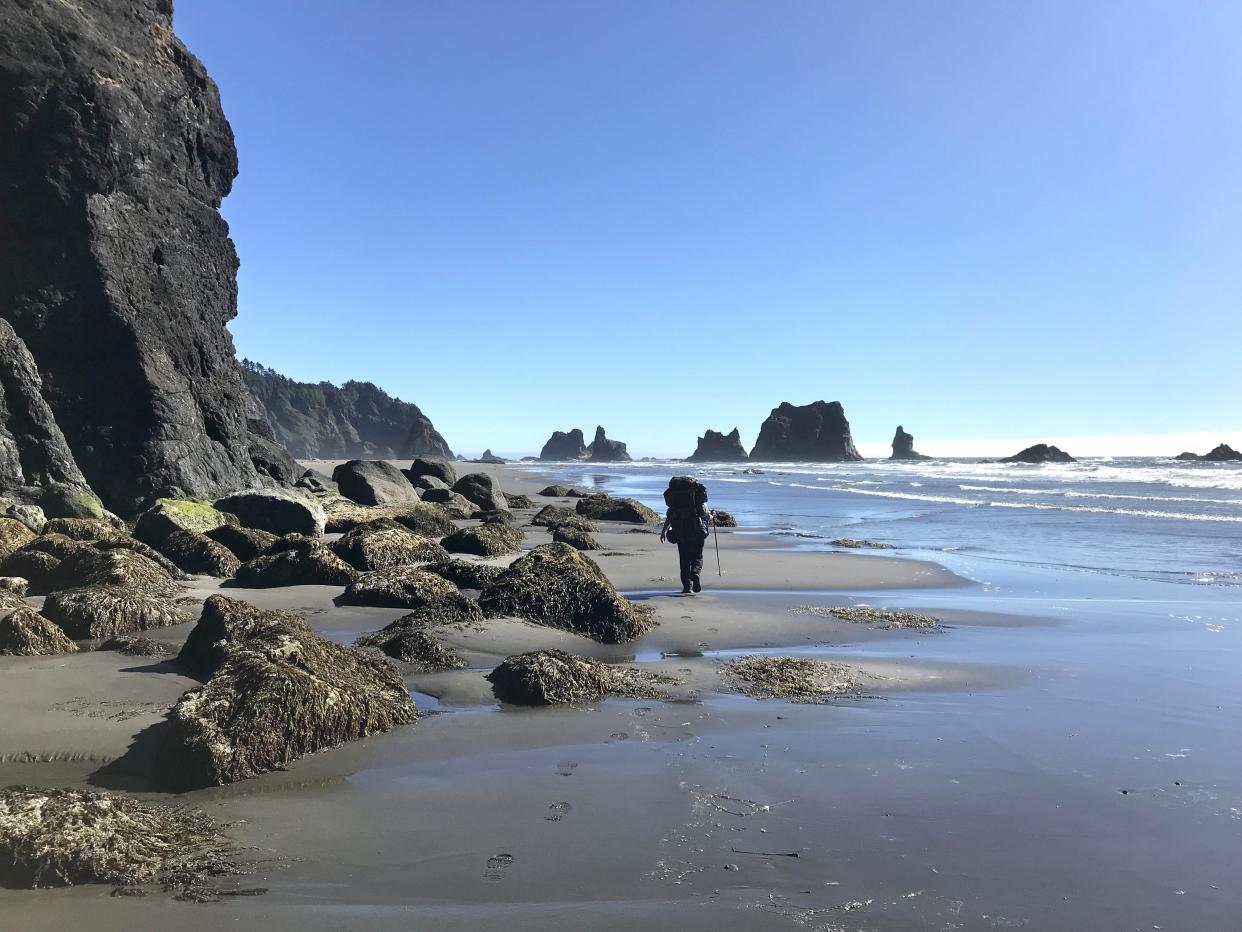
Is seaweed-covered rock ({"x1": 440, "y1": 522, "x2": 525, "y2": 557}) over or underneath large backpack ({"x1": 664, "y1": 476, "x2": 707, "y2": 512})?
underneath

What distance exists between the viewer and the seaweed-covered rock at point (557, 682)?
591cm

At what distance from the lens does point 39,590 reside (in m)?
8.74

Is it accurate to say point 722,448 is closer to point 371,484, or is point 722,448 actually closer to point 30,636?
point 371,484

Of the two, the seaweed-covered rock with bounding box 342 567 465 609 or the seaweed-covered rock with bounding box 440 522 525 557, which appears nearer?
the seaweed-covered rock with bounding box 342 567 465 609

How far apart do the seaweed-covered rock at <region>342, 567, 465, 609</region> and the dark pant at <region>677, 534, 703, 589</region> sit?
3.43m

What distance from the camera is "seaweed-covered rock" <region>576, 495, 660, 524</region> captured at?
76.8 feet

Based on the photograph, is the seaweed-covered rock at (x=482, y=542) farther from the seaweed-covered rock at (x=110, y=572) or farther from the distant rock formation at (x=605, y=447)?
the distant rock formation at (x=605, y=447)

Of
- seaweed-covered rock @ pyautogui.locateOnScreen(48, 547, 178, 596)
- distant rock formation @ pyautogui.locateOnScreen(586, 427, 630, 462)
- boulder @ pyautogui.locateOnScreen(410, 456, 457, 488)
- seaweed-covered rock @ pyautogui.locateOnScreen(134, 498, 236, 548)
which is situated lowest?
seaweed-covered rock @ pyautogui.locateOnScreen(48, 547, 178, 596)

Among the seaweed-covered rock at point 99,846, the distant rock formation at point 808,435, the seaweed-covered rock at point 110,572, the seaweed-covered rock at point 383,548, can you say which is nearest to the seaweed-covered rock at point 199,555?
the seaweed-covered rock at point 383,548

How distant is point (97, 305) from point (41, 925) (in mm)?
16578

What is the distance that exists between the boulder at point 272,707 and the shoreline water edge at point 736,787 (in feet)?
0.43

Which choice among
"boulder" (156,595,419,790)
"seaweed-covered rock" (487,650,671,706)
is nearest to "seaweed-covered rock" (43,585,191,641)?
"boulder" (156,595,419,790)

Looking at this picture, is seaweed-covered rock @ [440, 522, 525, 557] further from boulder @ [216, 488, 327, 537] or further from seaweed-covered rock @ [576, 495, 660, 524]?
seaweed-covered rock @ [576, 495, 660, 524]

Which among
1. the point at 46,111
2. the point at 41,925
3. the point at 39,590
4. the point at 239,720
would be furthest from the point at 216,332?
the point at 41,925
